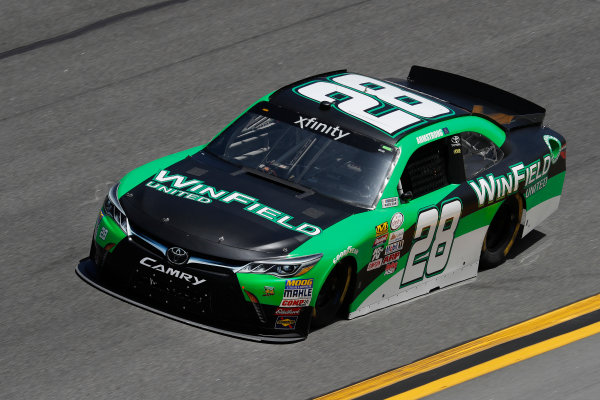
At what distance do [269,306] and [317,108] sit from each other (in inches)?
79.1

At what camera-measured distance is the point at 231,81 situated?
13023mm

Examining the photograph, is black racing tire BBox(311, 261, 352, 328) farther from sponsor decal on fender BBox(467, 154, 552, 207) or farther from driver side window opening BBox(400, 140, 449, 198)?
sponsor decal on fender BBox(467, 154, 552, 207)

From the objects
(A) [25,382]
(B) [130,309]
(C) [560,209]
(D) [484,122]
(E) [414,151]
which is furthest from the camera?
(C) [560,209]

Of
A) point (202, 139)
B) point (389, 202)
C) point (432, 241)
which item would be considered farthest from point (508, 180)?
point (202, 139)

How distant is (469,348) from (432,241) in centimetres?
93

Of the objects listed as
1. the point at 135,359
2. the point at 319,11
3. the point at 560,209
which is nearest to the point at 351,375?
the point at 135,359

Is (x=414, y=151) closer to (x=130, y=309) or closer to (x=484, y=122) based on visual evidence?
(x=484, y=122)

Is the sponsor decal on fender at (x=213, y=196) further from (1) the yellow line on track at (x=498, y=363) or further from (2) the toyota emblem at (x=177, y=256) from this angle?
(1) the yellow line on track at (x=498, y=363)

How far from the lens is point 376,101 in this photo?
30.6 ft

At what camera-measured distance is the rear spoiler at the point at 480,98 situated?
1020cm

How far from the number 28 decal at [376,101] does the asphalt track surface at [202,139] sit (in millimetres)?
1368

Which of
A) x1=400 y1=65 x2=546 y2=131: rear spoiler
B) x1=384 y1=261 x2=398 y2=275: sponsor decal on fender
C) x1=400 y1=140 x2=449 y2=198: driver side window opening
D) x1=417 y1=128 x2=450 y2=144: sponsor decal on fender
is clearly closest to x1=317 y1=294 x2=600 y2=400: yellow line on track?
x1=384 y1=261 x2=398 y2=275: sponsor decal on fender

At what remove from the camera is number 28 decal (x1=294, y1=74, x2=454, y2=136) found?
358 inches

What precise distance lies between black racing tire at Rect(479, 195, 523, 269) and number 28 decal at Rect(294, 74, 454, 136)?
94 centimetres
